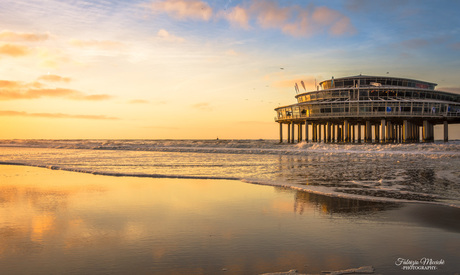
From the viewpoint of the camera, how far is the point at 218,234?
668 centimetres

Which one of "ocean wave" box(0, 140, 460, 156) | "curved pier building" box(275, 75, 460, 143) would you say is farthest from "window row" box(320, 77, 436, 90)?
"ocean wave" box(0, 140, 460, 156)

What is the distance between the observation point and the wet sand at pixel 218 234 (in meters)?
5.12

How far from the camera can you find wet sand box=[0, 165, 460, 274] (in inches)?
202

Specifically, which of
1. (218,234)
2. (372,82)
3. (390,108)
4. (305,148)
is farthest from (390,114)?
(218,234)

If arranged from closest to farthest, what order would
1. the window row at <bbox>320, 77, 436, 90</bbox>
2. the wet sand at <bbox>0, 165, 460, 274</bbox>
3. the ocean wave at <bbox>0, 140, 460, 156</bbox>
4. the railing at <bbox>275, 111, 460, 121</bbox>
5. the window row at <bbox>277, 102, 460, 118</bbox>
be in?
the wet sand at <bbox>0, 165, 460, 274</bbox> < the ocean wave at <bbox>0, 140, 460, 156</bbox> < the railing at <bbox>275, 111, 460, 121</bbox> < the window row at <bbox>277, 102, 460, 118</bbox> < the window row at <bbox>320, 77, 436, 90</bbox>

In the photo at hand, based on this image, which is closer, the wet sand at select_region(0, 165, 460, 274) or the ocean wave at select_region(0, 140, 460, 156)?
the wet sand at select_region(0, 165, 460, 274)

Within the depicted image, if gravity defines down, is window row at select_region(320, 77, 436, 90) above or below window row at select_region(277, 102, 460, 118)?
above

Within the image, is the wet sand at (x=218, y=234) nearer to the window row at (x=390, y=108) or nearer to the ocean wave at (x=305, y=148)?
the ocean wave at (x=305, y=148)

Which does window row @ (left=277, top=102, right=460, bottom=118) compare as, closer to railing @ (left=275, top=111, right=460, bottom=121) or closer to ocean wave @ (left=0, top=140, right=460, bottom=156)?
railing @ (left=275, top=111, right=460, bottom=121)

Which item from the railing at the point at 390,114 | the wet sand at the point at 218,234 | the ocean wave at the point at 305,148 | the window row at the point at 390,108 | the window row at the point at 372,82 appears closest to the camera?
the wet sand at the point at 218,234

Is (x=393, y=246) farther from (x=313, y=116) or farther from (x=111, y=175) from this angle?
(x=313, y=116)

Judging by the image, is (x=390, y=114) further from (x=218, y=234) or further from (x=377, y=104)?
(x=218, y=234)

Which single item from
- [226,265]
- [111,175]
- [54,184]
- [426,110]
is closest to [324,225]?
[226,265]

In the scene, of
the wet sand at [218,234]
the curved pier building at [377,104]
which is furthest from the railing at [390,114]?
the wet sand at [218,234]
